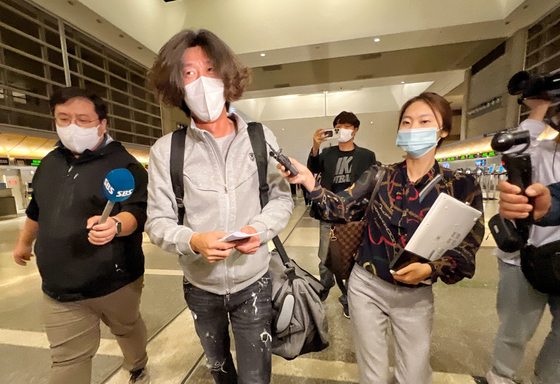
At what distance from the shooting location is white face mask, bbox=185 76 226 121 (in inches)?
43.0

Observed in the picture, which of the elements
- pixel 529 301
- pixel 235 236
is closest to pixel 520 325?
pixel 529 301

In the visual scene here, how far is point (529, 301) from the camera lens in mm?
1444

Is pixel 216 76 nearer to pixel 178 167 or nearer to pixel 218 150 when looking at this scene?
pixel 218 150

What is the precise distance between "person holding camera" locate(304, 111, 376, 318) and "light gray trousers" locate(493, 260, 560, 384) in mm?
1144

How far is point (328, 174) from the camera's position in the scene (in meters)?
2.58

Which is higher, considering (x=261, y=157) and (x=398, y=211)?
(x=261, y=157)

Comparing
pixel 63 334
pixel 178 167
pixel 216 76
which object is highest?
pixel 216 76

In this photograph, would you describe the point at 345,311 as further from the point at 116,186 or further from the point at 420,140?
the point at 116,186

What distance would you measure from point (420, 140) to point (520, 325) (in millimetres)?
1288

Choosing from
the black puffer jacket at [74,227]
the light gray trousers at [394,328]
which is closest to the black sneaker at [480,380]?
the light gray trousers at [394,328]

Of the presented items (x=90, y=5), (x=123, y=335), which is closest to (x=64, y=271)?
(x=123, y=335)

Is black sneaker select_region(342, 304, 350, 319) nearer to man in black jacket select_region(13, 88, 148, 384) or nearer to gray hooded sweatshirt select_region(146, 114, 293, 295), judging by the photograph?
gray hooded sweatshirt select_region(146, 114, 293, 295)

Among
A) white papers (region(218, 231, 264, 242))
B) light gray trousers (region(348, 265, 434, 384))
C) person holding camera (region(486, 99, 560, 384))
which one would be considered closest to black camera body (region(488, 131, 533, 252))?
person holding camera (region(486, 99, 560, 384))

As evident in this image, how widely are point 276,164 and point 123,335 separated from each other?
1554 mm
